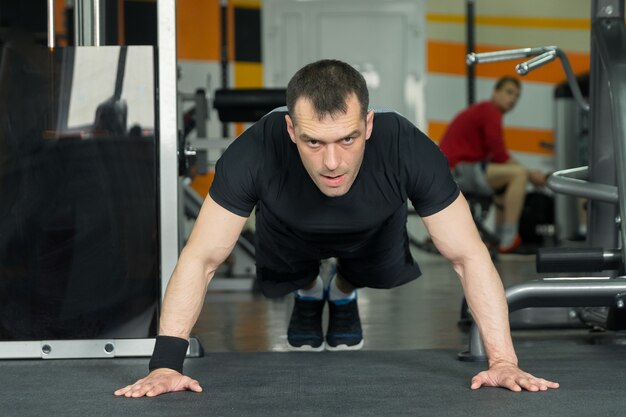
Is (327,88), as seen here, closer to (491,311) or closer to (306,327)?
(491,311)

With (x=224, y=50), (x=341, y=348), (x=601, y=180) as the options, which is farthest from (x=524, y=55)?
(x=224, y=50)

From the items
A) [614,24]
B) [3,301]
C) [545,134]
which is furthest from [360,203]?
[545,134]

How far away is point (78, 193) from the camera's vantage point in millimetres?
2732

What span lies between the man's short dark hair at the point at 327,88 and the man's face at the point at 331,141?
0.01 metres

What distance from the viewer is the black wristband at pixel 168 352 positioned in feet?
7.02

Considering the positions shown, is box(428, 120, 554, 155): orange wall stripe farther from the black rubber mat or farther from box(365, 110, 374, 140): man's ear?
box(365, 110, 374, 140): man's ear

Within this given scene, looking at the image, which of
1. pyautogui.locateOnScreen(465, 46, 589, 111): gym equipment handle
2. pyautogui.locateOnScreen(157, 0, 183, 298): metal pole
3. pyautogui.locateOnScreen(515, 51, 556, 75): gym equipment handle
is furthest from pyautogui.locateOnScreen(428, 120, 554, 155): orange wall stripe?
pyautogui.locateOnScreen(157, 0, 183, 298): metal pole

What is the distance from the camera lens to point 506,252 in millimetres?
7113

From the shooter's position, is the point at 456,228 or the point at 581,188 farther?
the point at 581,188

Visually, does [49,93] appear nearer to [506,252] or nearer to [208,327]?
[208,327]

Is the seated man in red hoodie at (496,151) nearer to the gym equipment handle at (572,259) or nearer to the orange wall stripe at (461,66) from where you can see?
the orange wall stripe at (461,66)

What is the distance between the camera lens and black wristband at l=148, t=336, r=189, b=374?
2141 millimetres

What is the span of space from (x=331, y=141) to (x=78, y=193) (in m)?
1.01

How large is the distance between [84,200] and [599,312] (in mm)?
1542
